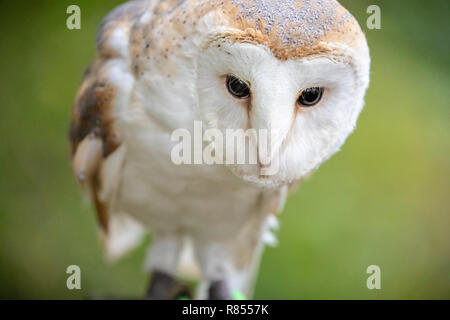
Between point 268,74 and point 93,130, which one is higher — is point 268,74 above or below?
below

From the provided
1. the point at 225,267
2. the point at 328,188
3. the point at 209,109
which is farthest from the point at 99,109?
the point at 328,188

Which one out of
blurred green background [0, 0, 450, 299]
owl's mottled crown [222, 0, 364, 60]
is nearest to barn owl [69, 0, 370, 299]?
owl's mottled crown [222, 0, 364, 60]

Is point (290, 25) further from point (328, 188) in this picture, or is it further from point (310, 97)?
point (328, 188)

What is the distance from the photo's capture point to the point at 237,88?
88 centimetres

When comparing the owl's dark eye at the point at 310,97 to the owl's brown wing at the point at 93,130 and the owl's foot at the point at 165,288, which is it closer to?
the owl's brown wing at the point at 93,130

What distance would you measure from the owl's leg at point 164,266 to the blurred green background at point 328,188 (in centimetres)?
65

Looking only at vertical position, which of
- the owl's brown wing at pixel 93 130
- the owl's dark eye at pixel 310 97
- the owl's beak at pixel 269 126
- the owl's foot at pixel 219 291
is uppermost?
the owl's brown wing at pixel 93 130

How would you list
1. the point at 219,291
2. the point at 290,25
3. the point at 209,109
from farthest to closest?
1. the point at 219,291
2. the point at 209,109
3. the point at 290,25

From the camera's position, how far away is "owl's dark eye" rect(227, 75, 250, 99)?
0.88 metres

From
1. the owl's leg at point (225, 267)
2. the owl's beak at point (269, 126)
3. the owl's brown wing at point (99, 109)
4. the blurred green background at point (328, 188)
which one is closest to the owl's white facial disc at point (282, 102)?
the owl's beak at point (269, 126)

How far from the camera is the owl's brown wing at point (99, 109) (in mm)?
1183

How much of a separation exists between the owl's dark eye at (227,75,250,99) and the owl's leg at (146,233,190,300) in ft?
2.33

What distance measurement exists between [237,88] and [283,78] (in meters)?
0.08

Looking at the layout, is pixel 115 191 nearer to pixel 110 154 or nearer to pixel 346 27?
pixel 110 154
